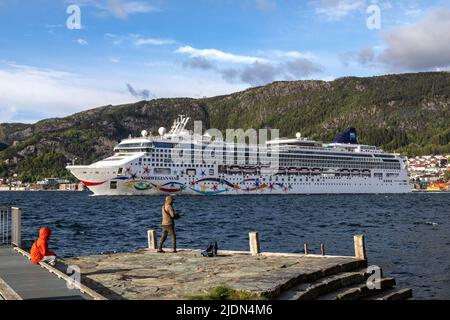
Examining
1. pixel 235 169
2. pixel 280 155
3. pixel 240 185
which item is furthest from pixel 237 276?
pixel 280 155

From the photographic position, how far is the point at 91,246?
89.5 ft

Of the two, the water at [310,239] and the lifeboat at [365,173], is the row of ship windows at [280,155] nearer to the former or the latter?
the lifeboat at [365,173]

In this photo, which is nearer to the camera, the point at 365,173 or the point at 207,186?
the point at 207,186

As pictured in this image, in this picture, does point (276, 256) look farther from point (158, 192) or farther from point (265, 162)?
point (265, 162)

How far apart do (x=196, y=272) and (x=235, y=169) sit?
9246 cm

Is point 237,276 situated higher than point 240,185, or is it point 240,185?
point 237,276

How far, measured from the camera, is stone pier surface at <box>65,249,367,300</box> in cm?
1092

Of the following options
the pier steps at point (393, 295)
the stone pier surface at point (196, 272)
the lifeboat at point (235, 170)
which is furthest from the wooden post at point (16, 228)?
the lifeboat at point (235, 170)

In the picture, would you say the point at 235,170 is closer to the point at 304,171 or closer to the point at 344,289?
the point at 304,171

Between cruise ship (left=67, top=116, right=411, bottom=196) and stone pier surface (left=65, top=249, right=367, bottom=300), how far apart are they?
7511 centimetres

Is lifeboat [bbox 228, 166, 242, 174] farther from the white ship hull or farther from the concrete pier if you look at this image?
the concrete pier

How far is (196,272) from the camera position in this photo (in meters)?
13.2

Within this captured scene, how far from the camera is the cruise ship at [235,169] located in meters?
91.1

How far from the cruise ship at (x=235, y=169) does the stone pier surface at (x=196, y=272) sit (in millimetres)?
75113
